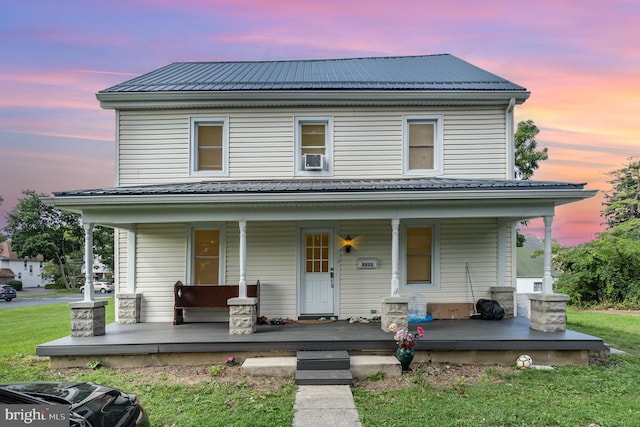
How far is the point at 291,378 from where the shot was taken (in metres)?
6.25

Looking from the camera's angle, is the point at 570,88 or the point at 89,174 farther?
the point at 89,174

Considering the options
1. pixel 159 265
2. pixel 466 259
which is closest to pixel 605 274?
pixel 466 259

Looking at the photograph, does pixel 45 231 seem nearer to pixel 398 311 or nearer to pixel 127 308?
pixel 127 308

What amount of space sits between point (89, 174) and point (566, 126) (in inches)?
656

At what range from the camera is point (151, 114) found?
9.47 meters

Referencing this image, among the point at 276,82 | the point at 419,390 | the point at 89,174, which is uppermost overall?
the point at 276,82

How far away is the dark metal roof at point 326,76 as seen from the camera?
9.42 meters

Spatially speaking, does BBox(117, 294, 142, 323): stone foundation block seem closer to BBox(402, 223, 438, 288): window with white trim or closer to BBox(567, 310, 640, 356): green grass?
BBox(402, 223, 438, 288): window with white trim

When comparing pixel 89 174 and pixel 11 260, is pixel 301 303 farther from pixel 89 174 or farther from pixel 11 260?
pixel 11 260

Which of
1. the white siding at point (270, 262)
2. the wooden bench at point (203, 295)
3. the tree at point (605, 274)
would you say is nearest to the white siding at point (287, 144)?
the white siding at point (270, 262)

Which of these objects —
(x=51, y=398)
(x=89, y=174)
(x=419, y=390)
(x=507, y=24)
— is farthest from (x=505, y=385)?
(x=89, y=174)

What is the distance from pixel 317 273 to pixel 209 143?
418 centimetres

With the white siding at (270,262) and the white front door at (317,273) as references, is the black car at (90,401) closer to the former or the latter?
the white siding at (270,262)

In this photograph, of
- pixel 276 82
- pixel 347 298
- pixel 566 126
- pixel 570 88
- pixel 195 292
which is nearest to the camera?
pixel 195 292
